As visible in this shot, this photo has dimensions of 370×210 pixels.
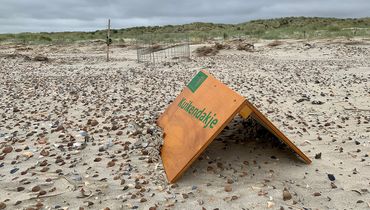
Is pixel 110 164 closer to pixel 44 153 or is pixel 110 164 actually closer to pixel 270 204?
pixel 44 153

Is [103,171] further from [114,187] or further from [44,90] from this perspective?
[44,90]

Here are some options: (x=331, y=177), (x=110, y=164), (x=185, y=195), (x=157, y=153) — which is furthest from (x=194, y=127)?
(x=331, y=177)

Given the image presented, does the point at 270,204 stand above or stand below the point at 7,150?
below

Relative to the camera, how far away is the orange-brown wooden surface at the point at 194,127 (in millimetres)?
3424

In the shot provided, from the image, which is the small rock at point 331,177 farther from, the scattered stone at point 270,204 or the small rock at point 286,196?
the scattered stone at point 270,204

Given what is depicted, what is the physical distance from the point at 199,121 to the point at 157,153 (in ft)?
2.07

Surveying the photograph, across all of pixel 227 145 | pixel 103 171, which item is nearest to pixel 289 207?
pixel 227 145

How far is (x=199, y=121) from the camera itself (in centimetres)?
380

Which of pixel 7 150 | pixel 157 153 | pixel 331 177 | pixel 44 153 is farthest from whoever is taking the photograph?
pixel 7 150

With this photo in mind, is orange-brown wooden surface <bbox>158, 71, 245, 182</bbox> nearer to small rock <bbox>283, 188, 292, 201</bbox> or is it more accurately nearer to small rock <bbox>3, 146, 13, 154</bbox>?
small rock <bbox>283, 188, 292, 201</bbox>

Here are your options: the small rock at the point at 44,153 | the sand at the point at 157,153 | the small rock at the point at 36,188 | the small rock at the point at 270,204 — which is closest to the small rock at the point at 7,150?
the sand at the point at 157,153

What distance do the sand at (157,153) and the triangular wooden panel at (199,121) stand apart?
0.53 ft

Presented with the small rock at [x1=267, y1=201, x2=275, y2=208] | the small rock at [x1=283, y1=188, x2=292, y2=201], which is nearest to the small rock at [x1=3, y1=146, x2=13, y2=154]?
the small rock at [x1=267, y1=201, x2=275, y2=208]

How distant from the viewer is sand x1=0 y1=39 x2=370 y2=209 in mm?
3203
